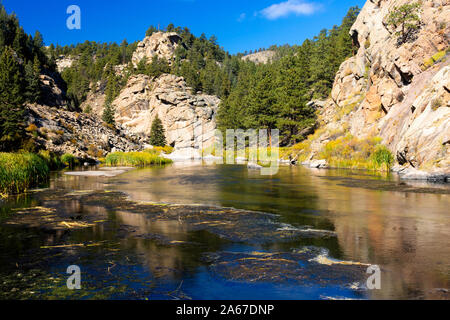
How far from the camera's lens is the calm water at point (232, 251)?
670cm

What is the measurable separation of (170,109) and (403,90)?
108 m

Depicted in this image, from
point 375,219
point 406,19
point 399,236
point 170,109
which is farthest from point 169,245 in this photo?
point 170,109

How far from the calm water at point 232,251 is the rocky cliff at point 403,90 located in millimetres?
16025

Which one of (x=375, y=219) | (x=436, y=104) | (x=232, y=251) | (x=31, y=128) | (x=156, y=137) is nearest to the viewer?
(x=232, y=251)

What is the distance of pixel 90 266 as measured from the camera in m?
7.94

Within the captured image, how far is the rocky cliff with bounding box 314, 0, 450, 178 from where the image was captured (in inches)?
1203

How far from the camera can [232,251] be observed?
9.25 m

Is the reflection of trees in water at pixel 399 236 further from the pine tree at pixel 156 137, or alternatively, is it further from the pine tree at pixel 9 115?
the pine tree at pixel 156 137

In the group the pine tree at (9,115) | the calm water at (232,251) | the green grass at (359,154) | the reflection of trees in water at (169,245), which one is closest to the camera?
the calm water at (232,251)

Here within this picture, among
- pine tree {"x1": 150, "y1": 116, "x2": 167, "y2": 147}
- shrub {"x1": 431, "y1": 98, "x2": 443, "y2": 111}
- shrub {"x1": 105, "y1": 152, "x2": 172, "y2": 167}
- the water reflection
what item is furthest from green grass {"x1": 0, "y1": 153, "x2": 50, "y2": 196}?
pine tree {"x1": 150, "y1": 116, "x2": 167, "y2": 147}

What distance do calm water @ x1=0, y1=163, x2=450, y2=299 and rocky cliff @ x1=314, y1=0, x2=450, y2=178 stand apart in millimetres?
16025

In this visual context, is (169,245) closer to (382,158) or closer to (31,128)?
(382,158)

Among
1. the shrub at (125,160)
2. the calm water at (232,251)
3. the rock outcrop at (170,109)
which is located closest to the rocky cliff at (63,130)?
the shrub at (125,160)
